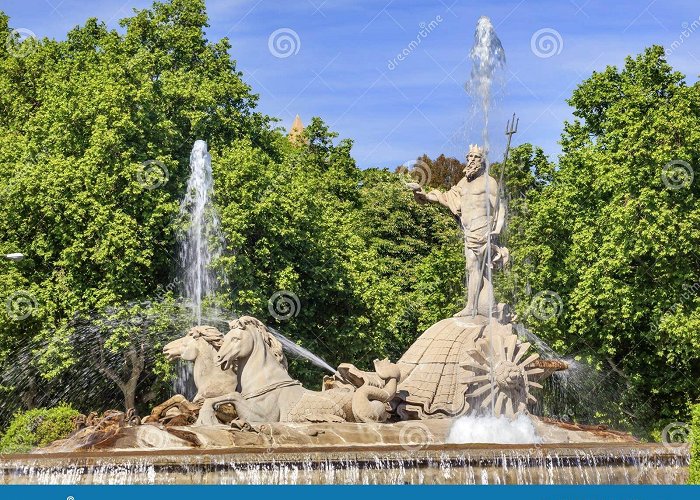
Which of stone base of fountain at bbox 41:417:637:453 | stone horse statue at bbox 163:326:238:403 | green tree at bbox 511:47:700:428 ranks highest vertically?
green tree at bbox 511:47:700:428

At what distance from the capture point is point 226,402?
1867 cm

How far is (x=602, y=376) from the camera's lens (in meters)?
37.0

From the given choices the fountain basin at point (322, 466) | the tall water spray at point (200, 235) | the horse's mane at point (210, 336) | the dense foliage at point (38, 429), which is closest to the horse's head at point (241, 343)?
the horse's mane at point (210, 336)

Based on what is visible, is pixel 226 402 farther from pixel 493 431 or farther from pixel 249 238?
pixel 249 238

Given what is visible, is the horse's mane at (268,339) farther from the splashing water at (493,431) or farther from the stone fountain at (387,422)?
the splashing water at (493,431)

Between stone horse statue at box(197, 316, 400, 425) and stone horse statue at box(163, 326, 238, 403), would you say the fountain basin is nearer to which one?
stone horse statue at box(197, 316, 400, 425)

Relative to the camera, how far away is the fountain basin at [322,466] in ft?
51.2

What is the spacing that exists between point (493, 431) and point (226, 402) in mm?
4223

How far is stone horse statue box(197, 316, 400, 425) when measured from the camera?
1895 centimetres

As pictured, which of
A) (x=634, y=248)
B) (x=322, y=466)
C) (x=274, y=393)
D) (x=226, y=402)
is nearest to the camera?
(x=322, y=466)

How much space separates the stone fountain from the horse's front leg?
2cm

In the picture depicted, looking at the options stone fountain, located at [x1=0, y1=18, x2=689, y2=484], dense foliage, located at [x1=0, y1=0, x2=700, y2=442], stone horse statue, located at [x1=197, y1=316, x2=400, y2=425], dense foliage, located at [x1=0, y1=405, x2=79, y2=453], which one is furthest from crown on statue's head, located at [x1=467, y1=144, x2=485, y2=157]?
dense foliage, located at [x1=0, y1=0, x2=700, y2=442]

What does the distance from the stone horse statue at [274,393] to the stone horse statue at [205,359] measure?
18cm

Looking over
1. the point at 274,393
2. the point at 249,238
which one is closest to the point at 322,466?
the point at 274,393
